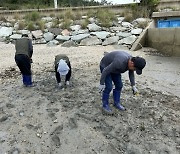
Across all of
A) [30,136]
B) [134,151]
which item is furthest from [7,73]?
[134,151]

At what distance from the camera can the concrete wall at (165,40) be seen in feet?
31.1

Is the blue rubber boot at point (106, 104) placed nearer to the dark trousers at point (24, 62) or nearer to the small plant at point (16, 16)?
the dark trousers at point (24, 62)

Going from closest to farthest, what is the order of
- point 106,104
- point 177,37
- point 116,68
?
point 116,68 → point 106,104 → point 177,37

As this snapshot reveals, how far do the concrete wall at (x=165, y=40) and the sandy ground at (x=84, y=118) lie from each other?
7.15ft

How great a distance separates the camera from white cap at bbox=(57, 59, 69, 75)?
5.84m

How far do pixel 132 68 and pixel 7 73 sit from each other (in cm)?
412

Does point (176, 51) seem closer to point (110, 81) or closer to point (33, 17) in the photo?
point (110, 81)

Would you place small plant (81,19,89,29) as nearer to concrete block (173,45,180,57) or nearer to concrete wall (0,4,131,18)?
concrete wall (0,4,131,18)

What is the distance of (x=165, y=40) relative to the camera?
9.81m

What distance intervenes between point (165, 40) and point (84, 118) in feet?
18.4

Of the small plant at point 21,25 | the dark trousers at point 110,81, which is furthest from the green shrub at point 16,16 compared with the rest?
the dark trousers at point 110,81

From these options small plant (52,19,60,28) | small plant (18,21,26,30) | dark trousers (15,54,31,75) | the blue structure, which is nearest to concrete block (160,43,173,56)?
the blue structure

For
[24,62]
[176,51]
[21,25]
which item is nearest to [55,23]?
[21,25]

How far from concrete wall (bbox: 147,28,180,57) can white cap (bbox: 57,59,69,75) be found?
15.7 ft
